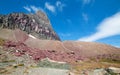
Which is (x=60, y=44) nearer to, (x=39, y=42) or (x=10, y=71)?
(x=39, y=42)

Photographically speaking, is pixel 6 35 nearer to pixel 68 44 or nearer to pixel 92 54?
pixel 68 44

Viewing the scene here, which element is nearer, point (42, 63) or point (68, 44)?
point (42, 63)

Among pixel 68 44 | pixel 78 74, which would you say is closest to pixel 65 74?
pixel 78 74

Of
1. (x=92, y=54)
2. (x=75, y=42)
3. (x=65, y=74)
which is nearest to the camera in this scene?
(x=65, y=74)

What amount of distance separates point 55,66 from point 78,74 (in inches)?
263

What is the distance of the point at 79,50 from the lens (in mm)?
129000

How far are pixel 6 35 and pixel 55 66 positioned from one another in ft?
397

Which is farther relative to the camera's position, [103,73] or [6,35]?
[6,35]

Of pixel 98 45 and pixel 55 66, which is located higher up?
pixel 98 45

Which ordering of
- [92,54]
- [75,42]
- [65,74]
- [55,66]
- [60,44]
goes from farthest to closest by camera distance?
[75,42]
[60,44]
[92,54]
[55,66]
[65,74]

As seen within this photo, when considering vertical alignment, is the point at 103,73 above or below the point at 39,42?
below

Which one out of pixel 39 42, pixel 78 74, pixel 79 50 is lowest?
pixel 78 74

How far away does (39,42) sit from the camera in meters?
135

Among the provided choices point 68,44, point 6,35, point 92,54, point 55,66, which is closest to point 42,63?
point 55,66
